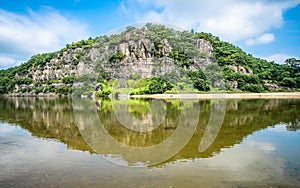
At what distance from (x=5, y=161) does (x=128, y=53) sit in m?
73.5

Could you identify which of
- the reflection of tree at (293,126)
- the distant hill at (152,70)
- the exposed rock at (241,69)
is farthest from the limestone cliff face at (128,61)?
the reflection of tree at (293,126)

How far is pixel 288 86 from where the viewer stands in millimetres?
67000

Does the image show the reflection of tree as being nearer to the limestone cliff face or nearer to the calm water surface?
the calm water surface

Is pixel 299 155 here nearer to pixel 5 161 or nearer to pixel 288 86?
pixel 5 161

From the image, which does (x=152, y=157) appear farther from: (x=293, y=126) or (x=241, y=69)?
(x=241, y=69)

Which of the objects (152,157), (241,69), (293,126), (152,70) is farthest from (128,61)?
(152,157)

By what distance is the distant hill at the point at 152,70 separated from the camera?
61531 millimetres

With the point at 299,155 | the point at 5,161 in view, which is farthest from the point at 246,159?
the point at 5,161

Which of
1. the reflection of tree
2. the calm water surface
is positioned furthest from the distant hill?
the calm water surface

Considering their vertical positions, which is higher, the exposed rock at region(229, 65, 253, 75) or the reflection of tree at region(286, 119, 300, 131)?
the exposed rock at region(229, 65, 253, 75)

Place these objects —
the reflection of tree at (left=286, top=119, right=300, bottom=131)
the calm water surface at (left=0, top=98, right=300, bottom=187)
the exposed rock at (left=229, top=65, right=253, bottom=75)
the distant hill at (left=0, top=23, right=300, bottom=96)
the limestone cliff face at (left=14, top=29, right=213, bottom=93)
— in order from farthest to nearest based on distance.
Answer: the exposed rock at (left=229, top=65, right=253, bottom=75)
the limestone cliff face at (left=14, top=29, right=213, bottom=93)
the distant hill at (left=0, top=23, right=300, bottom=96)
the reflection of tree at (left=286, top=119, right=300, bottom=131)
the calm water surface at (left=0, top=98, right=300, bottom=187)

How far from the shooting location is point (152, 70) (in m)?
72.8

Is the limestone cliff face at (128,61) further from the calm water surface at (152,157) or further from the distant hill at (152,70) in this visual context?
the calm water surface at (152,157)

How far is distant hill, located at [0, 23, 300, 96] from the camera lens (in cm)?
6153
